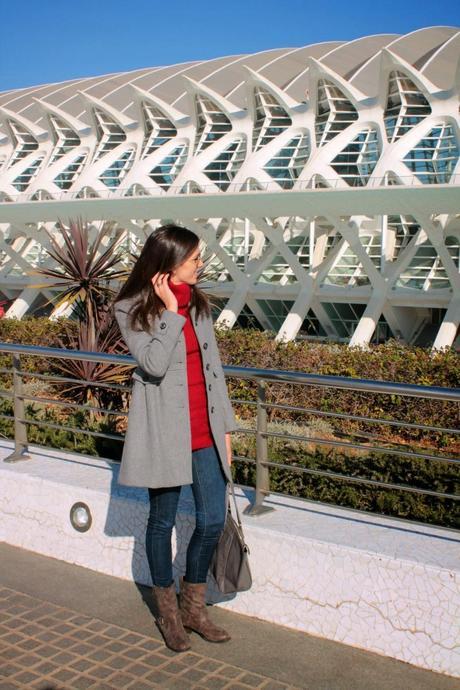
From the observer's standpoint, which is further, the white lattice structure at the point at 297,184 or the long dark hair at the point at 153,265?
the white lattice structure at the point at 297,184

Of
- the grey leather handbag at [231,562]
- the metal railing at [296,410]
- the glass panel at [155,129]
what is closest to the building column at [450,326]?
the glass panel at [155,129]

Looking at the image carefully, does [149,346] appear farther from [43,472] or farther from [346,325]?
[346,325]

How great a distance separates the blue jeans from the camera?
362 cm

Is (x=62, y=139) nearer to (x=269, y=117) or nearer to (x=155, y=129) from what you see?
(x=155, y=129)

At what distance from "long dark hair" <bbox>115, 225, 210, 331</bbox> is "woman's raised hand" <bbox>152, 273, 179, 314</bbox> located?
20 millimetres

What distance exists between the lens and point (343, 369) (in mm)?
12523

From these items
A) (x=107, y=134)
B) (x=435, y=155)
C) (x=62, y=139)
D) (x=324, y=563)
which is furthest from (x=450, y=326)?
(x=62, y=139)

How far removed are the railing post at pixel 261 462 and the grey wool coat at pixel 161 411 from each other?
80cm

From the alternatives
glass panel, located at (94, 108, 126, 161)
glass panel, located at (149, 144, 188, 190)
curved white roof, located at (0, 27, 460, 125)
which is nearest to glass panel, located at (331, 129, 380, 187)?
curved white roof, located at (0, 27, 460, 125)

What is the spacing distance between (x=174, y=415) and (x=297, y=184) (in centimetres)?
2822

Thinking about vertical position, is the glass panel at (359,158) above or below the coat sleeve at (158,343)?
above

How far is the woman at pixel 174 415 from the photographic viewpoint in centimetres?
349

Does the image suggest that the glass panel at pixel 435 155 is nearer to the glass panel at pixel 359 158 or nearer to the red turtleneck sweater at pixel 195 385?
the glass panel at pixel 359 158

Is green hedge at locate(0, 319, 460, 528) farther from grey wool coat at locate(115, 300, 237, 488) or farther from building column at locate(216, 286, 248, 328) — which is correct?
building column at locate(216, 286, 248, 328)
